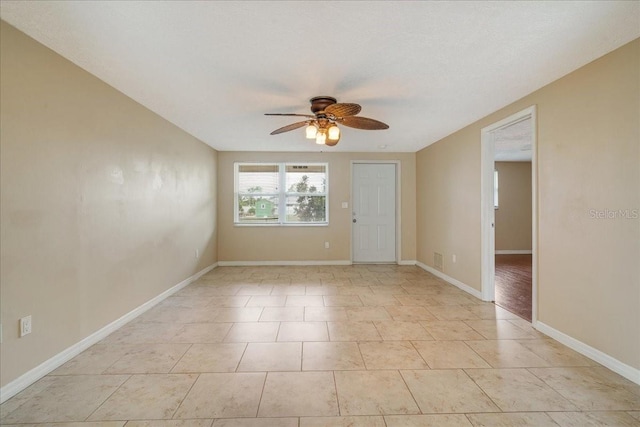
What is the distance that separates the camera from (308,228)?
612 cm

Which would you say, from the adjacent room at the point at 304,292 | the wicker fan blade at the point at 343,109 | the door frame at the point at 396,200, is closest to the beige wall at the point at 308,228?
the door frame at the point at 396,200

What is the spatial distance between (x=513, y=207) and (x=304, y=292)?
6043 mm

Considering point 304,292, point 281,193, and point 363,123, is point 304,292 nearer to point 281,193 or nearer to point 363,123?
point 363,123

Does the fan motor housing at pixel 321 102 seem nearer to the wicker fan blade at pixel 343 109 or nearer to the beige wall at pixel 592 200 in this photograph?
the wicker fan blade at pixel 343 109

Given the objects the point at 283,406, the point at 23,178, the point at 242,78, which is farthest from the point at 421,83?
the point at 23,178

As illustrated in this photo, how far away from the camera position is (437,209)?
523cm

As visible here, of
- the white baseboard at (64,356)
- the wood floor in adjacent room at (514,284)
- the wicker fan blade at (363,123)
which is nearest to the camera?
the white baseboard at (64,356)

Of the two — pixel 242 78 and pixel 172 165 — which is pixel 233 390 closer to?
pixel 242 78

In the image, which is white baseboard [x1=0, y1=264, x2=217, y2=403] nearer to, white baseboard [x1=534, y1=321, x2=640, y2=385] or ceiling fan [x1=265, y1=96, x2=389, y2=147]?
ceiling fan [x1=265, y1=96, x2=389, y2=147]

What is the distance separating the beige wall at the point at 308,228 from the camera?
601 centimetres

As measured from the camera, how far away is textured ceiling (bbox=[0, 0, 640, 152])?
1.75 metres

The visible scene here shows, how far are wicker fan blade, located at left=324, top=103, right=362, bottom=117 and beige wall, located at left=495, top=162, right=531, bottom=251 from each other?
6.22 metres

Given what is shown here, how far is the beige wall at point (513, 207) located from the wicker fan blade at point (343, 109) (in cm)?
622

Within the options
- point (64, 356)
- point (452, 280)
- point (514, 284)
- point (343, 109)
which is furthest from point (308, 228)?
point (64, 356)
